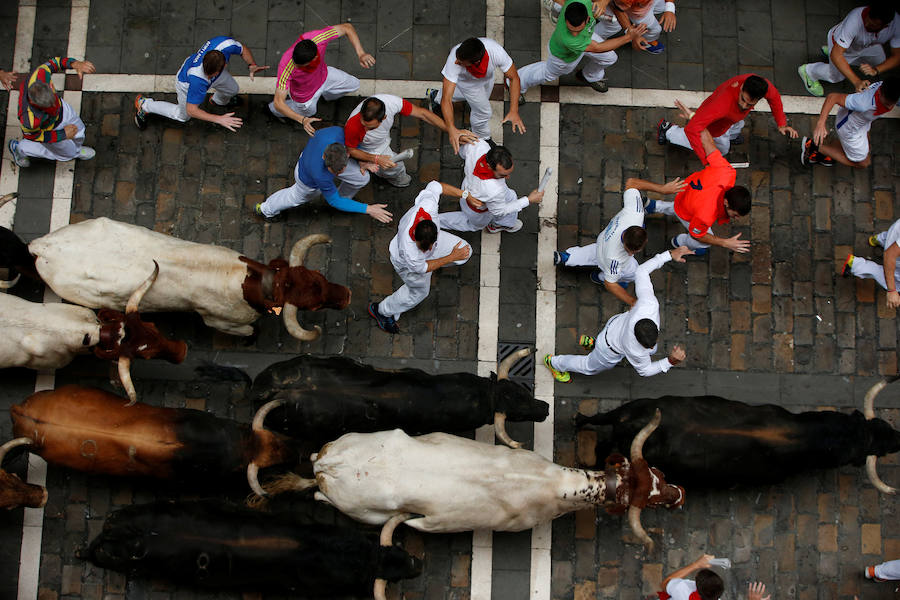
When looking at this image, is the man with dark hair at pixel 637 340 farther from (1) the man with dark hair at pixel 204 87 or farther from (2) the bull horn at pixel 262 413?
(1) the man with dark hair at pixel 204 87

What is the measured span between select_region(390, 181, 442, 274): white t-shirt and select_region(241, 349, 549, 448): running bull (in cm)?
134

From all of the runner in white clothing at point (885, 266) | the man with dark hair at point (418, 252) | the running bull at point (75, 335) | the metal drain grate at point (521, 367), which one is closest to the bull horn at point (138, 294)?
the running bull at point (75, 335)

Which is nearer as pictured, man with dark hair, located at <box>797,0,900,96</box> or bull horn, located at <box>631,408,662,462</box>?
bull horn, located at <box>631,408,662,462</box>

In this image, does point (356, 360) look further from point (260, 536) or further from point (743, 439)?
point (743, 439)

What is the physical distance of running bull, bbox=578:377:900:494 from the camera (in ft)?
32.3

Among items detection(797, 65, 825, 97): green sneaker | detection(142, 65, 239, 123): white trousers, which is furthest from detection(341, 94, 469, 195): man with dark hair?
detection(797, 65, 825, 97): green sneaker

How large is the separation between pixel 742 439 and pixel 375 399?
4325mm

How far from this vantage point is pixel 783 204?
12.0 metres

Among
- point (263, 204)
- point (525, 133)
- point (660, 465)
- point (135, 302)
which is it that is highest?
point (525, 133)

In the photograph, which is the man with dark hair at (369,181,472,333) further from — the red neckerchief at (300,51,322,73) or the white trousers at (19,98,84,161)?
the white trousers at (19,98,84,161)

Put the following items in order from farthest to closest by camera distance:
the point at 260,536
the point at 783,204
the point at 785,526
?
the point at 783,204 → the point at 785,526 → the point at 260,536

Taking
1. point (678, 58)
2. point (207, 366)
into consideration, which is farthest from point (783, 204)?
point (207, 366)

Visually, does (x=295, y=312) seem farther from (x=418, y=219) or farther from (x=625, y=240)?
(x=625, y=240)

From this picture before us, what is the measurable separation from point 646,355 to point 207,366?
5744 millimetres
